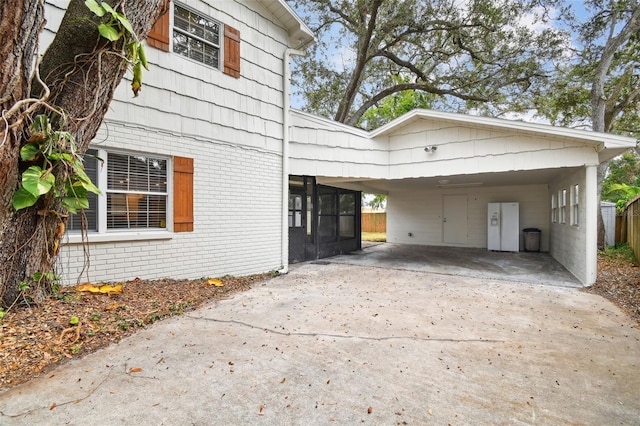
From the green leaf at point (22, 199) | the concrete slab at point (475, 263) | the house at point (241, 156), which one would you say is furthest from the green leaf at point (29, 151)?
the concrete slab at point (475, 263)

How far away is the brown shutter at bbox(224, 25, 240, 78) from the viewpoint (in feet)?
19.5

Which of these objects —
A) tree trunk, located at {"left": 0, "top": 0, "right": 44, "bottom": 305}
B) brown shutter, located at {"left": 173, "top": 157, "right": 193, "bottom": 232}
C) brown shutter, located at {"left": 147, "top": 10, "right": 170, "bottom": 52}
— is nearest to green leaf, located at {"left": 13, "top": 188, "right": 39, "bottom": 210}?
tree trunk, located at {"left": 0, "top": 0, "right": 44, "bottom": 305}

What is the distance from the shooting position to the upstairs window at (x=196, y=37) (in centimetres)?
543

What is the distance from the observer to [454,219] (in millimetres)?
12484

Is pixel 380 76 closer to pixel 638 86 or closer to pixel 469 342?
pixel 638 86

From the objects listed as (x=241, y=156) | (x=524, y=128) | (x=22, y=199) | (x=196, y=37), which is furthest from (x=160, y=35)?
(x=524, y=128)

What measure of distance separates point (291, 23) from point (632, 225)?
10011 millimetres

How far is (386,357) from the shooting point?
9.77ft

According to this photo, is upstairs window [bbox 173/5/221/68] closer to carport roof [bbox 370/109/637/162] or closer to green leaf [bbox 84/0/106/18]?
green leaf [bbox 84/0/106/18]

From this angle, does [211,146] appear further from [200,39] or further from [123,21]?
[123,21]

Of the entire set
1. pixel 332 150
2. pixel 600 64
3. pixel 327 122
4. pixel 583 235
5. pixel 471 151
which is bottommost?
pixel 583 235

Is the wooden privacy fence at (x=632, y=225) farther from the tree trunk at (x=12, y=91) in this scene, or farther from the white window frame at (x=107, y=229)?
the tree trunk at (x=12, y=91)

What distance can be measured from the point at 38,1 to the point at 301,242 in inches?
258

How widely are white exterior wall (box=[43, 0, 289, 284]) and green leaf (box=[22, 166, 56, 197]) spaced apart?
157 centimetres
